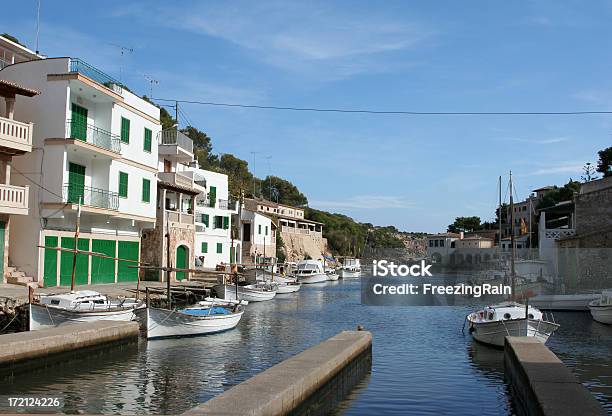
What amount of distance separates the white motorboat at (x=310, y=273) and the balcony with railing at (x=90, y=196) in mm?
46286

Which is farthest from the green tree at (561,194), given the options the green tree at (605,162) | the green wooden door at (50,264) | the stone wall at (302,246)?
the green wooden door at (50,264)

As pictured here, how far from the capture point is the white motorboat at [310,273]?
266ft

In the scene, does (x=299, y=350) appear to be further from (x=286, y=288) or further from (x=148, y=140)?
(x=286, y=288)

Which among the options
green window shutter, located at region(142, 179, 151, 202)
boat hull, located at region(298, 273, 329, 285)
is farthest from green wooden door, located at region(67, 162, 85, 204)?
boat hull, located at region(298, 273, 329, 285)

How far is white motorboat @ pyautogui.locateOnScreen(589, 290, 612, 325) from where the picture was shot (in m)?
35.2

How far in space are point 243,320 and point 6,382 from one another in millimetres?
19967

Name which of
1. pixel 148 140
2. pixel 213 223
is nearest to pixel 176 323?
pixel 148 140

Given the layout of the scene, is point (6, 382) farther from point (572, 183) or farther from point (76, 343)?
point (572, 183)

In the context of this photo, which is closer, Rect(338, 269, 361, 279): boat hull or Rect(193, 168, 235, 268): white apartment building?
Rect(193, 168, 235, 268): white apartment building

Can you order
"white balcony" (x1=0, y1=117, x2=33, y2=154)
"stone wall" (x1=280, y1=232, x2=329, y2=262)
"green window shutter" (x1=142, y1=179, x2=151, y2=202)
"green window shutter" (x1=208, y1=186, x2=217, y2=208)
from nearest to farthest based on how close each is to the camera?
"white balcony" (x1=0, y1=117, x2=33, y2=154), "green window shutter" (x1=142, y1=179, x2=151, y2=202), "green window shutter" (x1=208, y1=186, x2=217, y2=208), "stone wall" (x1=280, y1=232, x2=329, y2=262)

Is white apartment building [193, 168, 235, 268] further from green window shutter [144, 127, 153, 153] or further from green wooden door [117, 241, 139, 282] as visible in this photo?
green window shutter [144, 127, 153, 153]

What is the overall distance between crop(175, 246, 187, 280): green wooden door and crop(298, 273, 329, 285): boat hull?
3250 centimetres

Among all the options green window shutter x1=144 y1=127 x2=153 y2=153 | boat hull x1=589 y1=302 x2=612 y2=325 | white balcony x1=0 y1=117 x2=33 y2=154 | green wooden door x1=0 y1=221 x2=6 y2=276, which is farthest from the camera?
green window shutter x1=144 y1=127 x2=153 y2=153

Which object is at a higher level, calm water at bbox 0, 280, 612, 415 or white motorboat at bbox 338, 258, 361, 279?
white motorboat at bbox 338, 258, 361, 279
